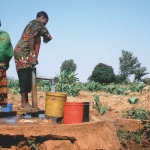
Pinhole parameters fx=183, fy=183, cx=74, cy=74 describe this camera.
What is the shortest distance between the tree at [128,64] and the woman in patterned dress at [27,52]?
1744 inches

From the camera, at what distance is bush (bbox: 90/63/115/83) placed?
108 ft

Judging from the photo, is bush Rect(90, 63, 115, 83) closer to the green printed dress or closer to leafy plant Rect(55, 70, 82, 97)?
leafy plant Rect(55, 70, 82, 97)

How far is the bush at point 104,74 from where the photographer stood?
32.8 meters

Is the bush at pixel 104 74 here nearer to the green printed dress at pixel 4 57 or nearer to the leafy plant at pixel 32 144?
the green printed dress at pixel 4 57

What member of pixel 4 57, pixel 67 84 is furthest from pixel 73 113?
pixel 67 84

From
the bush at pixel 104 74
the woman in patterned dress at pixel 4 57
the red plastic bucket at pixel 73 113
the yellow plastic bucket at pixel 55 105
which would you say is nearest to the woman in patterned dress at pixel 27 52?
the woman in patterned dress at pixel 4 57

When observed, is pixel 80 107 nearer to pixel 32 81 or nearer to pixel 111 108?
pixel 32 81

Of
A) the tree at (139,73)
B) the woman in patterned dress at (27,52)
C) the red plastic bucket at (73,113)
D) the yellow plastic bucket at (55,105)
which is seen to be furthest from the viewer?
the tree at (139,73)

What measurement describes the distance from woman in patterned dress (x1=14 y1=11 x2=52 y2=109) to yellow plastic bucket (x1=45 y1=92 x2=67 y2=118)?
0.52m

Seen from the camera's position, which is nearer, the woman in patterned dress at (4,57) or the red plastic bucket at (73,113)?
the red plastic bucket at (73,113)

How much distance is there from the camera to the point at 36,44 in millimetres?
3266

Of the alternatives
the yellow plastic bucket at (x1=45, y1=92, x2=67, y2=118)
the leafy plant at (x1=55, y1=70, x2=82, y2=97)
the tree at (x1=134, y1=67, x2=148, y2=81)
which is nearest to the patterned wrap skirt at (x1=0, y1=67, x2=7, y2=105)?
the yellow plastic bucket at (x1=45, y1=92, x2=67, y2=118)

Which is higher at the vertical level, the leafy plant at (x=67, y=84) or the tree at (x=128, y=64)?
the tree at (x=128, y=64)

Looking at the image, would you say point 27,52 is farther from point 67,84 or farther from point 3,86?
point 67,84
